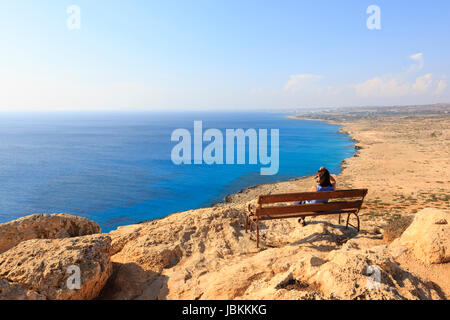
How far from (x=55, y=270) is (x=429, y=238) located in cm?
648

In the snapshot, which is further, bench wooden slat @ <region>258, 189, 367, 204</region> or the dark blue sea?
the dark blue sea

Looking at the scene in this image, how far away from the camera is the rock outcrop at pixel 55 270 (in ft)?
12.0

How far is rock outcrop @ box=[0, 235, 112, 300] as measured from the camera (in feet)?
12.0

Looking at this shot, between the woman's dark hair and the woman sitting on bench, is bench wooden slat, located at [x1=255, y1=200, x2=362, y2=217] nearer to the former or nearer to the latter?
the woman sitting on bench

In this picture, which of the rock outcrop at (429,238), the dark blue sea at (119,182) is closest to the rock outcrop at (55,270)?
the rock outcrop at (429,238)

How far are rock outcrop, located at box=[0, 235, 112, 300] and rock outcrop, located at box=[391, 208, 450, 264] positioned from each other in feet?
18.4

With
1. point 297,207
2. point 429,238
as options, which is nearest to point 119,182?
point 297,207

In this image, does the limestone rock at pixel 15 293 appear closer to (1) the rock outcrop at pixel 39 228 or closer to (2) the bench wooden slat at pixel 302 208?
(1) the rock outcrop at pixel 39 228

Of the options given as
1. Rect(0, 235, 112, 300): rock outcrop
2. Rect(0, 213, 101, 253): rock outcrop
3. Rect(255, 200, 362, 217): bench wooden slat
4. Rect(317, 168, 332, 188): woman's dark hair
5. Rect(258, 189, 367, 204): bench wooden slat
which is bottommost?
Rect(0, 213, 101, 253): rock outcrop

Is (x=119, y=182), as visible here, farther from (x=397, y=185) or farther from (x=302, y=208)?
(x=397, y=185)

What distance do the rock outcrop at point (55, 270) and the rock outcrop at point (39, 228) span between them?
258cm

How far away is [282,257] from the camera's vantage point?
4.85 m

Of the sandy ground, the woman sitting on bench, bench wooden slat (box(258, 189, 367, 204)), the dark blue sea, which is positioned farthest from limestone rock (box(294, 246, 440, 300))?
the dark blue sea
